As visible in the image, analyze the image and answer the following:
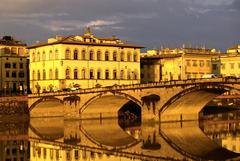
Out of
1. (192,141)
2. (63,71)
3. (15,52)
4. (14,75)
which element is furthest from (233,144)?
(15,52)

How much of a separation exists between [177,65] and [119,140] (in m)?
69.5

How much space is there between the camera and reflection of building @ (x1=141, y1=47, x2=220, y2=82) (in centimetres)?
13512

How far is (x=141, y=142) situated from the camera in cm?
6494

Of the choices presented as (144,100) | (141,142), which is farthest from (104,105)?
(141,142)

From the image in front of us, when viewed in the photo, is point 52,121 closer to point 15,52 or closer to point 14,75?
point 14,75

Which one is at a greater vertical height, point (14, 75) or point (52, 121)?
point (14, 75)

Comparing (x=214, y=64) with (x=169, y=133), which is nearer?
(x=169, y=133)

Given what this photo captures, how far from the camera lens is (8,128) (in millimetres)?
90688

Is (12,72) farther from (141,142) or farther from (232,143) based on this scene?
(232,143)

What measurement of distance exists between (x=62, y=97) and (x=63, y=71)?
13.9 meters

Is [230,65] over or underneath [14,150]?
over

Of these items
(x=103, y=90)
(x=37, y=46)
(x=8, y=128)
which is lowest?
(x=8, y=128)

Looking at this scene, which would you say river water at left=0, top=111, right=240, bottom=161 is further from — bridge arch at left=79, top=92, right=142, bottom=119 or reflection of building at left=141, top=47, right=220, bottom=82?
reflection of building at left=141, top=47, right=220, bottom=82

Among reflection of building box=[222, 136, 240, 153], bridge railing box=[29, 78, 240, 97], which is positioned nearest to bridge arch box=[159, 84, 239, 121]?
bridge railing box=[29, 78, 240, 97]
